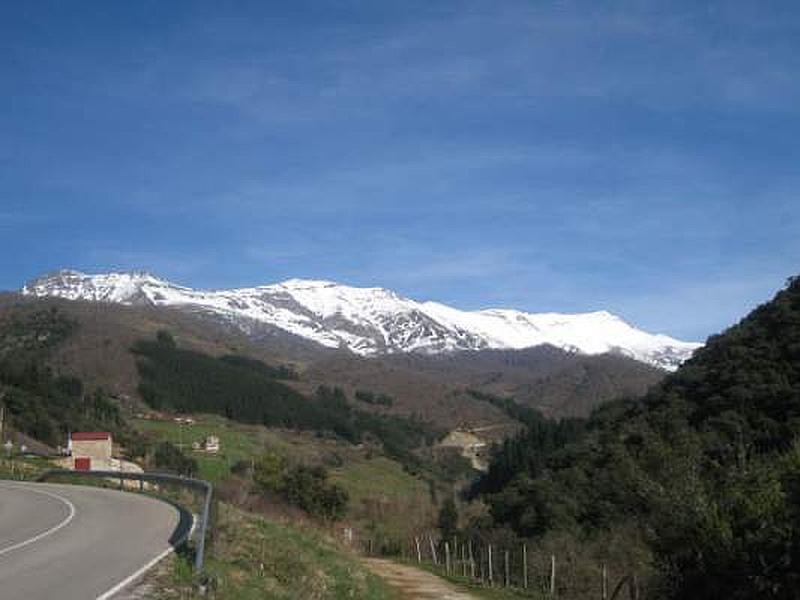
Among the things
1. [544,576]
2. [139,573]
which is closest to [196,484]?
[139,573]

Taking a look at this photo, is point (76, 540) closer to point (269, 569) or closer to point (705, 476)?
point (269, 569)

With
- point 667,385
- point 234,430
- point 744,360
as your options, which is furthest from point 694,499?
point 234,430

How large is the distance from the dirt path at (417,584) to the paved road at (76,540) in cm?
646

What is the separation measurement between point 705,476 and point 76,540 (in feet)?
40.0

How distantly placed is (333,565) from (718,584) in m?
9.64

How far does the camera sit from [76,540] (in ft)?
59.0

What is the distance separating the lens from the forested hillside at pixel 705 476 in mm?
12594

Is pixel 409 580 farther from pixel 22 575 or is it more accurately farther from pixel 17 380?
pixel 17 380

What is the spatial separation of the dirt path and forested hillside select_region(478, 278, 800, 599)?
5.46m

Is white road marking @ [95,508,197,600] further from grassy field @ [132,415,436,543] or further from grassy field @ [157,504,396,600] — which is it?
grassy field @ [132,415,436,543]

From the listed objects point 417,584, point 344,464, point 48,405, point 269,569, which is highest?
point 48,405

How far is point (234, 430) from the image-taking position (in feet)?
477

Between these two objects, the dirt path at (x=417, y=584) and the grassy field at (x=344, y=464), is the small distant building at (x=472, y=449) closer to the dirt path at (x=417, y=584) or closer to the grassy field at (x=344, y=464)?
the grassy field at (x=344, y=464)

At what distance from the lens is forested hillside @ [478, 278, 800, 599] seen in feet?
41.3
